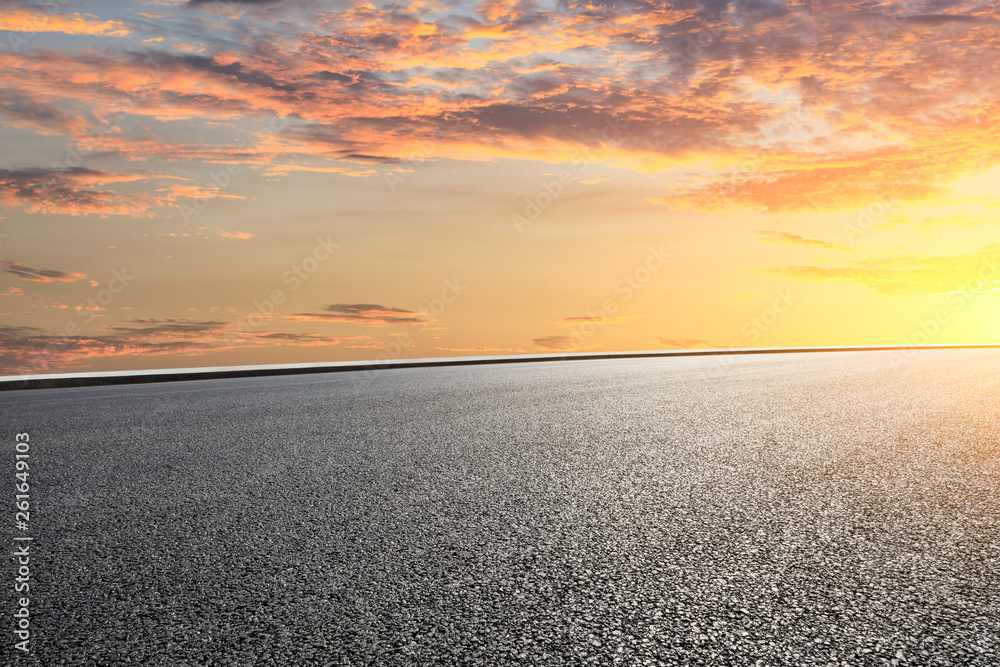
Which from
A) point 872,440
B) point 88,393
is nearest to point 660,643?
point 872,440

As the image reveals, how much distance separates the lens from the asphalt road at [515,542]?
332cm

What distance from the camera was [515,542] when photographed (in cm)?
467

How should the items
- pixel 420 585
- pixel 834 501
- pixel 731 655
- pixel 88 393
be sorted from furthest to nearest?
pixel 88 393 < pixel 834 501 < pixel 420 585 < pixel 731 655

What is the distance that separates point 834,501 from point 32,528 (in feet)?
18.2

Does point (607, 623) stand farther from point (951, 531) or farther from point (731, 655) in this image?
point (951, 531)

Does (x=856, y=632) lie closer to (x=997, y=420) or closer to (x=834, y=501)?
(x=834, y=501)

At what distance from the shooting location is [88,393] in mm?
16688

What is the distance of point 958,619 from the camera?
3.56m

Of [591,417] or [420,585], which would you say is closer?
[420,585]

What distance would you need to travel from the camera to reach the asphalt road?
3316 millimetres

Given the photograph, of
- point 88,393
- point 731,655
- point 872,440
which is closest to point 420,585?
point 731,655

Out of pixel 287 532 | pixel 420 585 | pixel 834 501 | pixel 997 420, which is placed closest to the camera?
pixel 420 585

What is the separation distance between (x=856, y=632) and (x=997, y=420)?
8.87 meters

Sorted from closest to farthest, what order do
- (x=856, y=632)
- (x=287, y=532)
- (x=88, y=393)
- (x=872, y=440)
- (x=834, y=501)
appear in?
1. (x=856, y=632)
2. (x=287, y=532)
3. (x=834, y=501)
4. (x=872, y=440)
5. (x=88, y=393)
